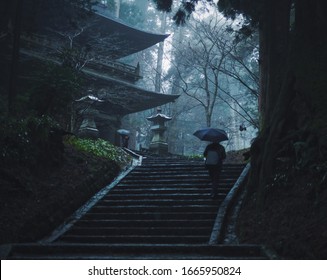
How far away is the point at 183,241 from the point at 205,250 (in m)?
1.64

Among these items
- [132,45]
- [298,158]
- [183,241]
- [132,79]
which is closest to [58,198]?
[183,241]

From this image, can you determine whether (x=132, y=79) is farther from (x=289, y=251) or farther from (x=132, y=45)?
(x=289, y=251)

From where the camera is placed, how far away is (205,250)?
461 centimetres

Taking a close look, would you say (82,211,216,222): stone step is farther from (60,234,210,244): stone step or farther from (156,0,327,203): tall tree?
(156,0,327,203): tall tree

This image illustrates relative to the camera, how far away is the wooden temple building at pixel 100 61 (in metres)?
15.3

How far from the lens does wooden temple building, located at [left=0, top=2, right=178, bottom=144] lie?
1530cm

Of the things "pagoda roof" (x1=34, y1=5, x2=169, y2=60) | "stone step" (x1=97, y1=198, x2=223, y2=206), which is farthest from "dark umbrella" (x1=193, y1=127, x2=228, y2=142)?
"pagoda roof" (x1=34, y1=5, x2=169, y2=60)

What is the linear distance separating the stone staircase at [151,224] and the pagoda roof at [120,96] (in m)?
7.88

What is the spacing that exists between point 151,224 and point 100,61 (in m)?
12.3

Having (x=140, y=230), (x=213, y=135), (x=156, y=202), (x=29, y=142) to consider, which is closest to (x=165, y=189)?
(x=156, y=202)

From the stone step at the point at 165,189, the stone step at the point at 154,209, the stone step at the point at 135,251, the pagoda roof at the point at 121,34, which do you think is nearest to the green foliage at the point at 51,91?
the stone step at the point at 165,189

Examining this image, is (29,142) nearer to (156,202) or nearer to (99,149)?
(156,202)

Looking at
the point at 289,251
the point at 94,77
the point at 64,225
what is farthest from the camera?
the point at 94,77

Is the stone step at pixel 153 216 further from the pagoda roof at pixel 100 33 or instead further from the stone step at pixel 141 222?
the pagoda roof at pixel 100 33
